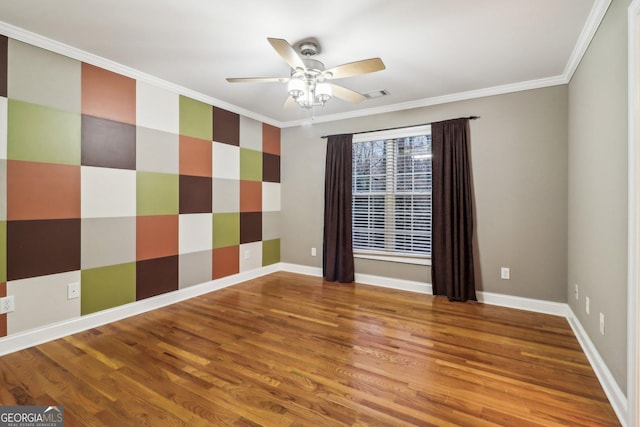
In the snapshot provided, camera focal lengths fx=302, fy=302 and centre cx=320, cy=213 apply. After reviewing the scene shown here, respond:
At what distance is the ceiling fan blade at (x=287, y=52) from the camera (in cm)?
194

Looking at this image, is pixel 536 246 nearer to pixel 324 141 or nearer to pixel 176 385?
pixel 324 141

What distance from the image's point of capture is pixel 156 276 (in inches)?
135

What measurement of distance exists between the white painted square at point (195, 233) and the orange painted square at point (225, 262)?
0.64 feet

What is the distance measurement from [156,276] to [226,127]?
216cm

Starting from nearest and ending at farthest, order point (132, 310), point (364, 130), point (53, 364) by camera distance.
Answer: point (53, 364) < point (132, 310) < point (364, 130)

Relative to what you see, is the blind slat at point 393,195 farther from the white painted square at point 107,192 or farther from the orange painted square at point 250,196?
the white painted square at point 107,192

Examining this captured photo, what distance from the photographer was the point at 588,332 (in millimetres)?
2396

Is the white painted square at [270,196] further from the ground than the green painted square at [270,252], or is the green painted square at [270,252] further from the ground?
the white painted square at [270,196]

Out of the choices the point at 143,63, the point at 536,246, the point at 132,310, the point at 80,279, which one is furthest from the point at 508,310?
the point at 143,63

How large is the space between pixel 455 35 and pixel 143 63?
9.45 feet

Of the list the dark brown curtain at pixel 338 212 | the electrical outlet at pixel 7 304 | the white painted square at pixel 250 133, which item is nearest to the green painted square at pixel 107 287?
the electrical outlet at pixel 7 304

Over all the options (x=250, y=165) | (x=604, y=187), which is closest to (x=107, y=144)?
(x=250, y=165)

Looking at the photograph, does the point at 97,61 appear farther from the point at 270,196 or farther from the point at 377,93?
the point at 377,93

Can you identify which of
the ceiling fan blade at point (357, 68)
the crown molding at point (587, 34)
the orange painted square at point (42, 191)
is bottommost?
the orange painted square at point (42, 191)
